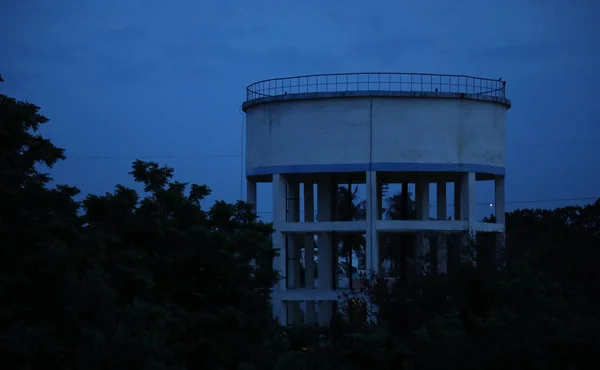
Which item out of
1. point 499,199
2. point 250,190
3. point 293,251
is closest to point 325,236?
point 293,251

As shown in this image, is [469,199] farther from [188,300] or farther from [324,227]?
[188,300]

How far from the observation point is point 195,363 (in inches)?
906

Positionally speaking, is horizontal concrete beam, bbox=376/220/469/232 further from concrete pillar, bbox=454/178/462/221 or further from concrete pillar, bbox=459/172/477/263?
concrete pillar, bbox=454/178/462/221

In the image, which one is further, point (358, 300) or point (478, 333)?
point (358, 300)

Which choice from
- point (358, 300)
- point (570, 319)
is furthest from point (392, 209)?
point (570, 319)

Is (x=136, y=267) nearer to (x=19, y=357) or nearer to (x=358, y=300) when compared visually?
(x=19, y=357)

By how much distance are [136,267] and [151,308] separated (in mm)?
2351

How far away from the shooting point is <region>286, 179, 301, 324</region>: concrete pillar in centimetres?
3844

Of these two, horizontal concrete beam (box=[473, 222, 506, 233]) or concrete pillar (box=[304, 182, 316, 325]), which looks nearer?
horizontal concrete beam (box=[473, 222, 506, 233])

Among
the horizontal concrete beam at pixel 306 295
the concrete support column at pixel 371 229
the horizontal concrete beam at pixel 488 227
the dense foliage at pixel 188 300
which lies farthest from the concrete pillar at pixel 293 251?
the dense foliage at pixel 188 300

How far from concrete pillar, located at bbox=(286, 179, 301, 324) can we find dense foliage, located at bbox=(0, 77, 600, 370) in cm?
962

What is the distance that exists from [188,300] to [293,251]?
55.0ft

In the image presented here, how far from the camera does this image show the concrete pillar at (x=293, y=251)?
38.4 m

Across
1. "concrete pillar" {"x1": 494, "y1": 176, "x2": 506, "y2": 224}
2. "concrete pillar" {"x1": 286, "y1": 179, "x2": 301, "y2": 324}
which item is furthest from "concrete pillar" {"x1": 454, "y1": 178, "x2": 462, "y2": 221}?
"concrete pillar" {"x1": 286, "y1": 179, "x2": 301, "y2": 324}
